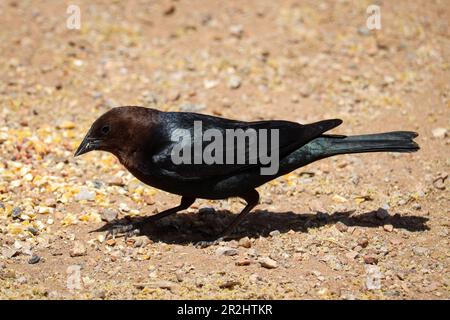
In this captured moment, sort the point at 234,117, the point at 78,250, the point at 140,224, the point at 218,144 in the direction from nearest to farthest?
1. the point at 78,250
2. the point at 218,144
3. the point at 140,224
4. the point at 234,117

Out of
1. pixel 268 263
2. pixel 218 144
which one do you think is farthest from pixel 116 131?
pixel 268 263

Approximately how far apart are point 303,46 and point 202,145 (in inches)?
169

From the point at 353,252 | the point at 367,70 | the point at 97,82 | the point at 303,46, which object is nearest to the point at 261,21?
the point at 303,46

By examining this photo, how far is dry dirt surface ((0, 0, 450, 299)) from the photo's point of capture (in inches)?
222

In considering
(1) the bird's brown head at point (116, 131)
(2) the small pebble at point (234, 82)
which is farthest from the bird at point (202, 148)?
(2) the small pebble at point (234, 82)

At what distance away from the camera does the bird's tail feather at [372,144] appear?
6.43m

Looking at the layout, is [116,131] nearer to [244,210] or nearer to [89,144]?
[89,144]

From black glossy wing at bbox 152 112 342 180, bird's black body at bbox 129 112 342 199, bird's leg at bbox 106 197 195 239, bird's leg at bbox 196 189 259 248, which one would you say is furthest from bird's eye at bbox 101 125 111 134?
bird's leg at bbox 196 189 259 248

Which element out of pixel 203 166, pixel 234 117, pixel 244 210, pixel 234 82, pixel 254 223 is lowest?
pixel 254 223

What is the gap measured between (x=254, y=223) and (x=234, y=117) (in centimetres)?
216

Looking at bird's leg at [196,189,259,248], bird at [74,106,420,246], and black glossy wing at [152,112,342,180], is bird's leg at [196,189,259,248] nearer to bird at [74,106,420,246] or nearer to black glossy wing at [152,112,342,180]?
bird at [74,106,420,246]

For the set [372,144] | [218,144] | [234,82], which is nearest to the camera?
[218,144]

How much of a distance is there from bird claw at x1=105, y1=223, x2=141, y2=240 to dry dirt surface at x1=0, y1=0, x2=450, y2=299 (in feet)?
0.27

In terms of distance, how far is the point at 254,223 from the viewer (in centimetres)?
684
